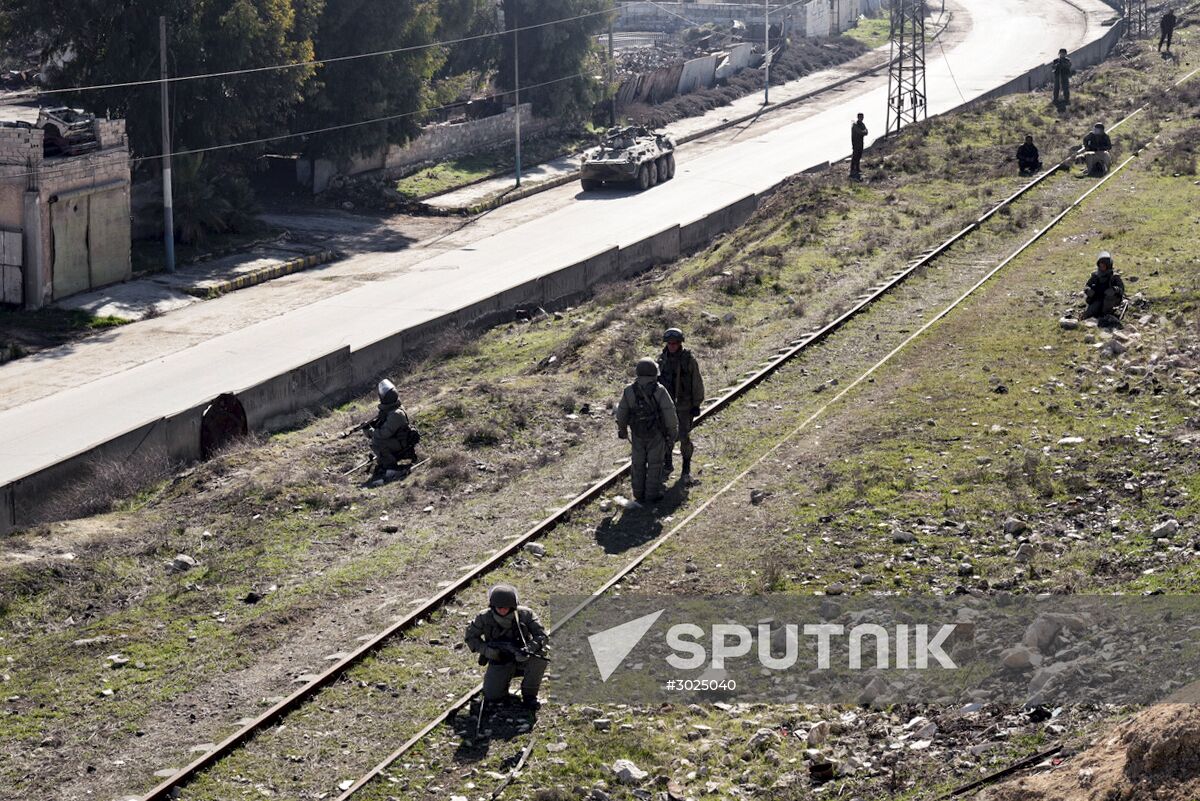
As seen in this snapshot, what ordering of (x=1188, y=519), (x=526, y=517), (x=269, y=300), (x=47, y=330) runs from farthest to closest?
(x=269, y=300), (x=47, y=330), (x=526, y=517), (x=1188, y=519)

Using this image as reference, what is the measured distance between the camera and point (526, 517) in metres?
15.8

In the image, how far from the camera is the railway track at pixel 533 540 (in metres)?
10.8

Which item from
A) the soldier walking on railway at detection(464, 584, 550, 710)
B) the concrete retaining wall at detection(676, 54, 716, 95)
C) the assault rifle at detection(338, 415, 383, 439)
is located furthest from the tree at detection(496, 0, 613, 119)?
the soldier walking on railway at detection(464, 584, 550, 710)

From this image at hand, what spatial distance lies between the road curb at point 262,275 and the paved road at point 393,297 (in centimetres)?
81

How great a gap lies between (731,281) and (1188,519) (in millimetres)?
13751

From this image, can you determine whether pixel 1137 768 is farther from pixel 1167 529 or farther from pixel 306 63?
pixel 306 63

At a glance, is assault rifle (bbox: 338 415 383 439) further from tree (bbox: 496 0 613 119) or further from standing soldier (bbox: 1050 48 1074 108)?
tree (bbox: 496 0 613 119)

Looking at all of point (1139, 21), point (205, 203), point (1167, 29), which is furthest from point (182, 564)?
point (1139, 21)

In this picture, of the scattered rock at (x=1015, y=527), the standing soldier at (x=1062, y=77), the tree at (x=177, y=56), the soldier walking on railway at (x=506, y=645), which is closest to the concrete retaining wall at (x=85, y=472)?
the soldier walking on railway at (x=506, y=645)

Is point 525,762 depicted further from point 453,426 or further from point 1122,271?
point 1122,271

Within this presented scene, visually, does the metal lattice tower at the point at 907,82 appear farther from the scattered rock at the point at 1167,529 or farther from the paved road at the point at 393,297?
the scattered rock at the point at 1167,529

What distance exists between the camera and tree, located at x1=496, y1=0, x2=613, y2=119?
51.9 meters

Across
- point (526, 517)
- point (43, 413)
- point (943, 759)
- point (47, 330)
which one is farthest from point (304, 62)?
point (943, 759)

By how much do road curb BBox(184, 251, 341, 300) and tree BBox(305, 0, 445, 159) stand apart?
5950 mm
